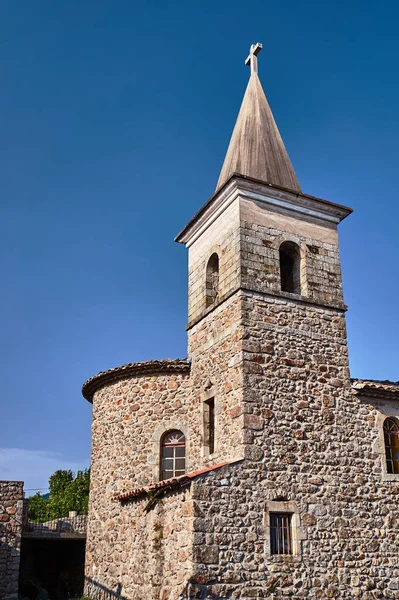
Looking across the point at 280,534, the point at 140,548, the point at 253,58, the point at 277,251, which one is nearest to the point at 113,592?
the point at 140,548

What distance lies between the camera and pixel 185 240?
56.7ft

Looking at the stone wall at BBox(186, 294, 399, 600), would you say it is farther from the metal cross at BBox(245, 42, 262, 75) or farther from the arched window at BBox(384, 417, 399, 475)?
the metal cross at BBox(245, 42, 262, 75)

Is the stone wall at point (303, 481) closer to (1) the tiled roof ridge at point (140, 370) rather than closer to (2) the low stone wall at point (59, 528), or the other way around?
(1) the tiled roof ridge at point (140, 370)

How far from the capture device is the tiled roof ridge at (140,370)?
1538cm

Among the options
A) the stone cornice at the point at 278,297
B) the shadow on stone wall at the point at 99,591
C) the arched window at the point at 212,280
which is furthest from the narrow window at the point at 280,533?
the arched window at the point at 212,280

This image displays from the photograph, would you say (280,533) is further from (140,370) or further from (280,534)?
(140,370)

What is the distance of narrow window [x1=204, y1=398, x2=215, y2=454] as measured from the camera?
46.2ft

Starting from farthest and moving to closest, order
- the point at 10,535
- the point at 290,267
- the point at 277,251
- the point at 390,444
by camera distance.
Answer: the point at 10,535 → the point at 290,267 → the point at 277,251 → the point at 390,444

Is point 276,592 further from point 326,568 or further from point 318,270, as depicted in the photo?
point 318,270

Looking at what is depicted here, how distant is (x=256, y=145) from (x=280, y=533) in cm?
985

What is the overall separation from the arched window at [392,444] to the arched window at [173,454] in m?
4.74

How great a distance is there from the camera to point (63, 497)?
125 feet

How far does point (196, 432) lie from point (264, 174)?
6.72 metres

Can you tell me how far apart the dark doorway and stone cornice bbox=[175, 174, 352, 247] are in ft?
39.3
